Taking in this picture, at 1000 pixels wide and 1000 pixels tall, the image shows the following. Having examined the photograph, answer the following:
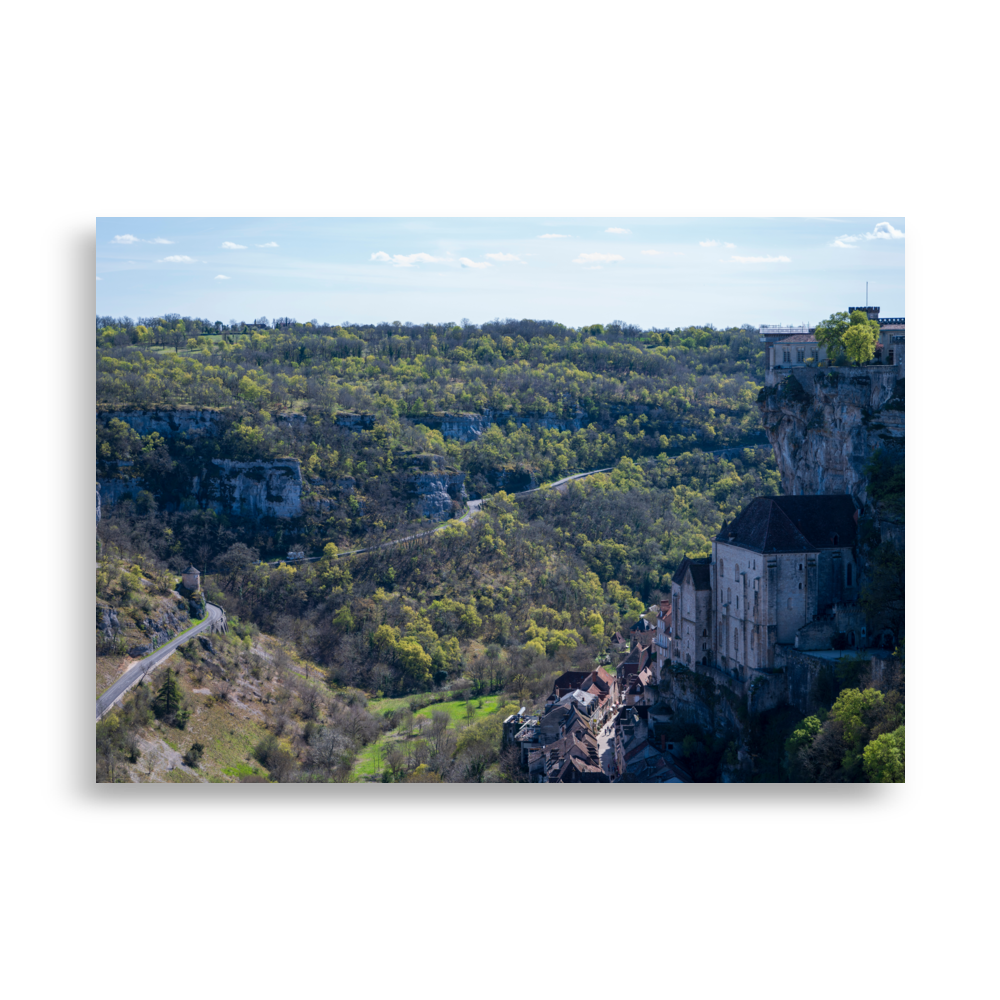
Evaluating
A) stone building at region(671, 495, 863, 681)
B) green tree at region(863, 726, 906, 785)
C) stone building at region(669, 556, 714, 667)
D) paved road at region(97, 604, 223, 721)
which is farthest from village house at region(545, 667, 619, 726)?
green tree at region(863, 726, 906, 785)

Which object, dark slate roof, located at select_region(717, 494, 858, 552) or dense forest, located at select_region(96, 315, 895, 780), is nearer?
dark slate roof, located at select_region(717, 494, 858, 552)

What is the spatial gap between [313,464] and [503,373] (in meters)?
22.1

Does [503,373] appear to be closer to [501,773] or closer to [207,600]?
[207,600]

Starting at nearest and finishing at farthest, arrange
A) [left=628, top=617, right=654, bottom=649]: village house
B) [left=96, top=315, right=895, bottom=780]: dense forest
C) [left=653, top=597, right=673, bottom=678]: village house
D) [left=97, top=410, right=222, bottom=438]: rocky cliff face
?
[left=653, top=597, right=673, bottom=678]: village house, [left=96, top=315, right=895, bottom=780]: dense forest, [left=628, top=617, right=654, bottom=649]: village house, [left=97, top=410, right=222, bottom=438]: rocky cliff face

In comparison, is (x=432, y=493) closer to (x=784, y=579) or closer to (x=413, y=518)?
(x=413, y=518)

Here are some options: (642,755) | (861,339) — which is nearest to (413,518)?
(642,755)

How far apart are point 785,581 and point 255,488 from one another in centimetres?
3099

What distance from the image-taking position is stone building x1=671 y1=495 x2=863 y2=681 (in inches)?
846

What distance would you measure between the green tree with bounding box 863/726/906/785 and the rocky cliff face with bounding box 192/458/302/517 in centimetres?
3579

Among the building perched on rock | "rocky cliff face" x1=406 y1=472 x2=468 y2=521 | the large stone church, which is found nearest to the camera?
the building perched on rock

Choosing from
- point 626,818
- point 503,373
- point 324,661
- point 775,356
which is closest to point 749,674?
point 775,356

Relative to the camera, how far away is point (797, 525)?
72.3 feet

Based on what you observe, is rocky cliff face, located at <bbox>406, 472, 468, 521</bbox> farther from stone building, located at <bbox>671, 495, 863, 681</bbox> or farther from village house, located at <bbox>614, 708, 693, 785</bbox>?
stone building, located at <bbox>671, 495, 863, 681</bbox>

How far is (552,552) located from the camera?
47781 mm
